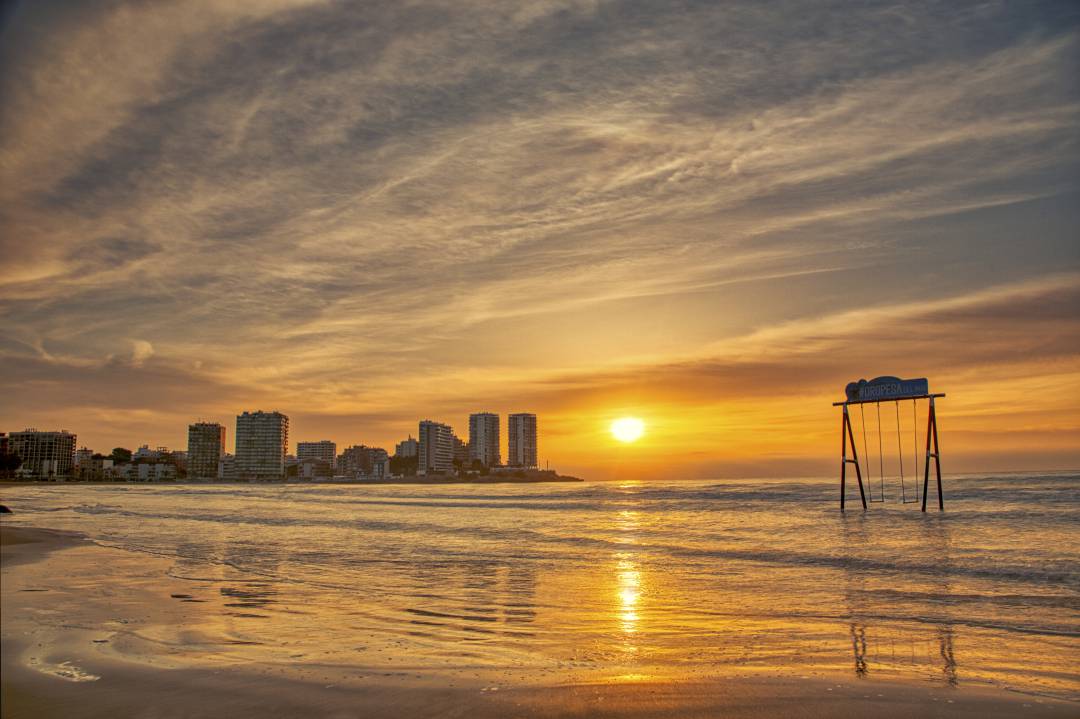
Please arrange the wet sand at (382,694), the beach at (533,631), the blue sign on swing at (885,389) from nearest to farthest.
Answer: the wet sand at (382,694)
the beach at (533,631)
the blue sign on swing at (885,389)

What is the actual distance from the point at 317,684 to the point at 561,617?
212 inches

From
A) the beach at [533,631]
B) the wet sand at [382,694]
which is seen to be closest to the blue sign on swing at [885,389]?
the beach at [533,631]

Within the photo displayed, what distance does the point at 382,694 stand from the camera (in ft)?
20.6

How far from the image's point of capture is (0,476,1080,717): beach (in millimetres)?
6230

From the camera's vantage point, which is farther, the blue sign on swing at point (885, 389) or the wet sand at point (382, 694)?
the blue sign on swing at point (885, 389)

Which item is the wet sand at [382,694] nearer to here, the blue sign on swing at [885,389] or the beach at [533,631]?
the beach at [533,631]

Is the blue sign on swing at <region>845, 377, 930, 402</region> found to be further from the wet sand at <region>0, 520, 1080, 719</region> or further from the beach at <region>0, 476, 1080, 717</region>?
the wet sand at <region>0, 520, 1080, 719</region>

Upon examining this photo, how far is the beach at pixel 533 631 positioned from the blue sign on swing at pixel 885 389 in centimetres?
2088

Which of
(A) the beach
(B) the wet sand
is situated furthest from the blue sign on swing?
(B) the wet sand

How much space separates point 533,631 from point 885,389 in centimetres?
4094

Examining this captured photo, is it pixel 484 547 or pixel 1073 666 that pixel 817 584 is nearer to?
pixel 1073 666

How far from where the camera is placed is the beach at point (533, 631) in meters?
6.23

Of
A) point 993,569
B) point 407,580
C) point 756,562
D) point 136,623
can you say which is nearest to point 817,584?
point 756,562

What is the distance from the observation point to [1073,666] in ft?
27.2
